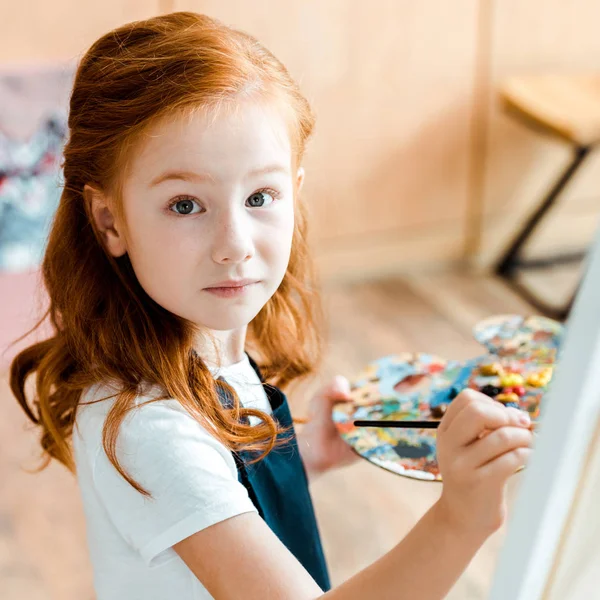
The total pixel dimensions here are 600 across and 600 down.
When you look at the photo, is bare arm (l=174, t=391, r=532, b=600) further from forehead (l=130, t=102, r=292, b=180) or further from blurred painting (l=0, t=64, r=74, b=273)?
blurred painting (l=0, t=64, r=74, b=273)

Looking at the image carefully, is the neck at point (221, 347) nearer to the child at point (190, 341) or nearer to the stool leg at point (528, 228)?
the child at point (190, 341)

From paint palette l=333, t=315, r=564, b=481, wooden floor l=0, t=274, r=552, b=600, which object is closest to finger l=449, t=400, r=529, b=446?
paint palette l=333, t=315, r=564, b=481

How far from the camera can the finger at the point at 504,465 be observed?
2.06ft

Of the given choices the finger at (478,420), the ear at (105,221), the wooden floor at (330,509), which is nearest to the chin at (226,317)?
the ear at (105,221)

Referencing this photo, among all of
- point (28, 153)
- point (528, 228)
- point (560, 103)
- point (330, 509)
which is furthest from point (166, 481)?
point (528, 228)

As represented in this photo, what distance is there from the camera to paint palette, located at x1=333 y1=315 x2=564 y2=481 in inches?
33.7

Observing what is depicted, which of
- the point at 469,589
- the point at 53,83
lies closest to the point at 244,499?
the point at 469,589

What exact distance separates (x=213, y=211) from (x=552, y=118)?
196 centimetres

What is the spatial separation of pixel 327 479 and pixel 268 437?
1.17m

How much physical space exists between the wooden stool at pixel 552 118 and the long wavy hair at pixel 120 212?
1770mm

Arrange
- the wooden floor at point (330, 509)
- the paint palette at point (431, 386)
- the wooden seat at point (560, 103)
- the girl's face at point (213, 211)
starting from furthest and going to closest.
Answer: the wooden seat at point (560, 103)
the wooden floor at point (330, 509)
the paint palette at point (431, 386)
the girl's face at point (213, 211)

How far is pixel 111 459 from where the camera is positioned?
738mm

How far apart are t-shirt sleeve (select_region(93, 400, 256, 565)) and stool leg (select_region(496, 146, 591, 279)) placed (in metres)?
2.18

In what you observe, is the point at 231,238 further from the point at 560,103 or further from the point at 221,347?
the point at 560,103
